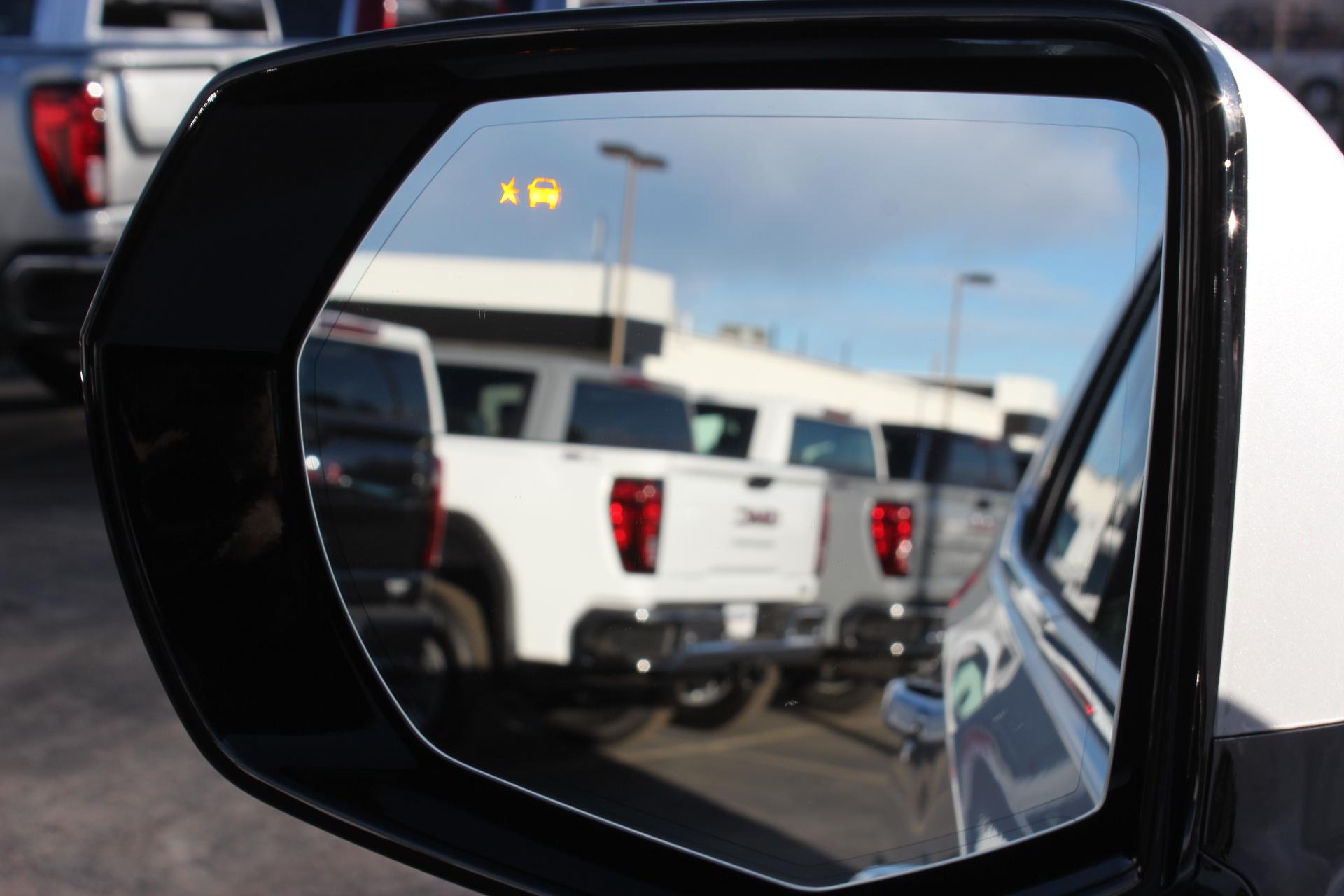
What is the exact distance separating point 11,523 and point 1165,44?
8.90m

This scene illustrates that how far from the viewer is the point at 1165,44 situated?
2.68 ft

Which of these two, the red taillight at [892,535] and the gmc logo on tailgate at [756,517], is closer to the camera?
the gmc logo on tailgate at [756,517]

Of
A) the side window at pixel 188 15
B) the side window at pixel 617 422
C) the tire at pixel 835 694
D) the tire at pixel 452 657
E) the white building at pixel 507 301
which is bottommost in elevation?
the tire at pixel 835 694

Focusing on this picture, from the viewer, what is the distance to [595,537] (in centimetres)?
626

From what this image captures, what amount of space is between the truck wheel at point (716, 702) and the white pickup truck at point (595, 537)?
304 millimetres

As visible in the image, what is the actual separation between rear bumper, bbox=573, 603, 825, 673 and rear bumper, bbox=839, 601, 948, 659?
743mm

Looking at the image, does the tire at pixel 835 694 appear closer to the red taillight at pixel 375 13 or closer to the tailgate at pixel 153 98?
the red taillight at pixel 375 13

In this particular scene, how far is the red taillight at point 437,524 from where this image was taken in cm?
608

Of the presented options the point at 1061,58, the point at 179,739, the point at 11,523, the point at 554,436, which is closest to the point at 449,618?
the point at 554,436

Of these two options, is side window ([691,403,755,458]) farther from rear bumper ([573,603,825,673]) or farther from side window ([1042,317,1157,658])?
side window ([1042,317,1157,658])

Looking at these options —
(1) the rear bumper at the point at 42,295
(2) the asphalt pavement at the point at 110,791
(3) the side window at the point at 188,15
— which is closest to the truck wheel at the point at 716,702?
(2) the asphalt pavement at the point at 110,791

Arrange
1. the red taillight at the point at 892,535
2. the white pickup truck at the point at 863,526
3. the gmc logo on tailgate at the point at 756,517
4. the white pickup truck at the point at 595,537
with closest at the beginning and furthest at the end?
the white pickup truck at the point at 595,537, the gmc logo on tailgate at the point at 756,517, the white pickup truck at the point at 863,526, the red taillight at the point at 892,535

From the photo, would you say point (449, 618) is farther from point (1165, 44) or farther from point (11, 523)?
point (1165, 44)

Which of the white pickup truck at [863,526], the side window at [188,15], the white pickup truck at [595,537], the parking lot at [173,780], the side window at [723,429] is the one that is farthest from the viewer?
the white pickup truck at [863,526]
